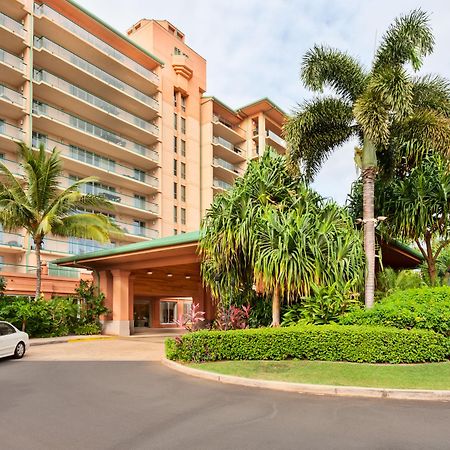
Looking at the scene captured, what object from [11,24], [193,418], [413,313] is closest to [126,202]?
[11,24]

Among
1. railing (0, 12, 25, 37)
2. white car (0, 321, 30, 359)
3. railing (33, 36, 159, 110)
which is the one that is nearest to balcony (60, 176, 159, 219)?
railing (33, 36, 159, 110)

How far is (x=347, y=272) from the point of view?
14641 mm

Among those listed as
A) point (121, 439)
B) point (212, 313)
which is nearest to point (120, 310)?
point (212, 313)

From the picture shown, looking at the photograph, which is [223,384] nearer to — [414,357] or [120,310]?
[414,357]

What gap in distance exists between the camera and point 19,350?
15.8m

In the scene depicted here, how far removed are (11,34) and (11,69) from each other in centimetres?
282

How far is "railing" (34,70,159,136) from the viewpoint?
40662 millimetres

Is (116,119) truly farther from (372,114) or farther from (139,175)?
(372,114)

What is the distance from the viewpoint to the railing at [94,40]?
4041 cm

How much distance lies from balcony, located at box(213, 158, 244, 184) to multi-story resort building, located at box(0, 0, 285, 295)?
185 millimetres

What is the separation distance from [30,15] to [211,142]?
24.9 meters

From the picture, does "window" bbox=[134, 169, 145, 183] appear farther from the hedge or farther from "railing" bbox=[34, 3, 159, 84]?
the hedge

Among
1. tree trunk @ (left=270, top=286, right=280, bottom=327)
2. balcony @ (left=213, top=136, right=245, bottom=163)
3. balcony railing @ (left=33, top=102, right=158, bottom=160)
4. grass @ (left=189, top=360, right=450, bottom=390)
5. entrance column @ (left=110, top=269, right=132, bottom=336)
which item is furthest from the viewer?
balcony @ (left=213, top=136, right=245, bottom=163)

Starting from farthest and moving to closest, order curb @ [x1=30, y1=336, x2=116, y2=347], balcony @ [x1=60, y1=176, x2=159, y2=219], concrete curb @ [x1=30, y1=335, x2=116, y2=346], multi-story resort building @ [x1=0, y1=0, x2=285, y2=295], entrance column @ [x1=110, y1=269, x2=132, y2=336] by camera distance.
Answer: balcony @ [x1=60, y1=176, x2=159, y2=219]
multi-story resort building @ [x1=0, y1=0, x2=285, y2=295]
entrance column @ [x1=110, y1=269, x2=132, y2=336]
concrete curb @ [x1=30, y1=335, x2=116, y2=346]
curb @ [x1=30, y1=336, x2=116, y2=347]
